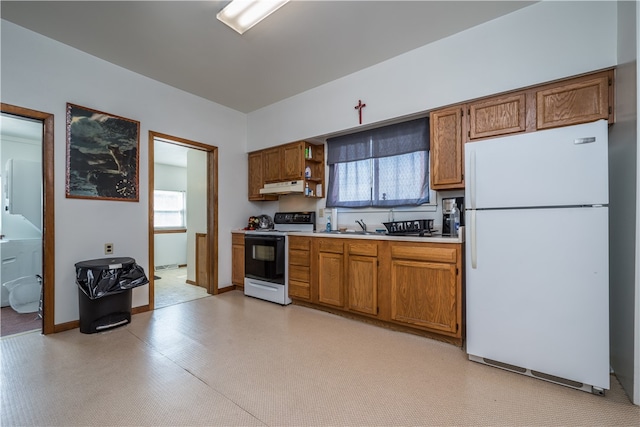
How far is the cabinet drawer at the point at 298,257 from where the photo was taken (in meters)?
3.48

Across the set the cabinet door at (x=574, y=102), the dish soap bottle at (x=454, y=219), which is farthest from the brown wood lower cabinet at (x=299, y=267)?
the cabinet door at (x=574, y=102)

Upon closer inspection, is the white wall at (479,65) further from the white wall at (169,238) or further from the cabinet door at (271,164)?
the white wall at (169,238)

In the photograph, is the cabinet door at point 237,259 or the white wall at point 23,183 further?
the cabinet door at point 237,259

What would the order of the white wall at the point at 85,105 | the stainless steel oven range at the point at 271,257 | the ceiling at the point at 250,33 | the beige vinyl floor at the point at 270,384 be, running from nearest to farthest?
the beige vinyl floor at the point at 270,384 < the ceiling at the point at 250,33 < the white wall at the point at 85,105 < the stainless steel oven range at the point at 271,257

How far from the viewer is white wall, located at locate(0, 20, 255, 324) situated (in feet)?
8.45

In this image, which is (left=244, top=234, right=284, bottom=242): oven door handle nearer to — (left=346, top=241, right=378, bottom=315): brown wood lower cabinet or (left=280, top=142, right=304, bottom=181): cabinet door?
(left=280, top=142, right=304, bottom=181): cabinet door

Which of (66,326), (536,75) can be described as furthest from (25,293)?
(536,75)

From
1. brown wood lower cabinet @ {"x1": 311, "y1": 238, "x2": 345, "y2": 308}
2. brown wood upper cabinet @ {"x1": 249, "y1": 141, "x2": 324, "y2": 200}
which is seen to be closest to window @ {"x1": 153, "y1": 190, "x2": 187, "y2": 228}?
brown wood upper cabinet @ {"x1": 249, "y1": 141, "x2": 324, "y2": 200}

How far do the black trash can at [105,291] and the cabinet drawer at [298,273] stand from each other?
65.7 inches

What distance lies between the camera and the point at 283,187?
4.03 metres

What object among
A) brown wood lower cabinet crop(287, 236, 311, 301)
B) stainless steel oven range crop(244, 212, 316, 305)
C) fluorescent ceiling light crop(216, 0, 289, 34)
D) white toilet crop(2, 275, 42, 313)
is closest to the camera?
fluorescent ceiling light crop(216, 0, 289, 34)

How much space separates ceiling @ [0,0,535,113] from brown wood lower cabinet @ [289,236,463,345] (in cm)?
203

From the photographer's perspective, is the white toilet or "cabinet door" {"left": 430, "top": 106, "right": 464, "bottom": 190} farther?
the white toilet

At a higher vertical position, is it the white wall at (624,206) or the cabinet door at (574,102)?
the cabinet door at (574,102)
